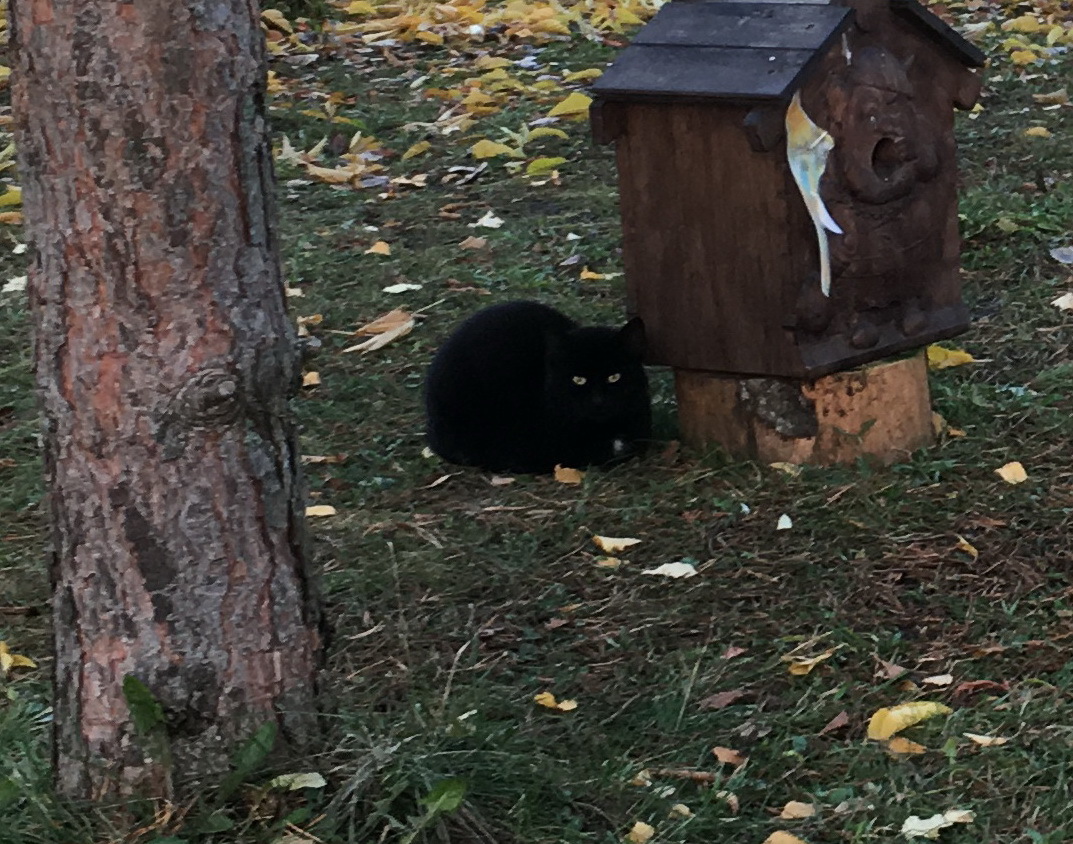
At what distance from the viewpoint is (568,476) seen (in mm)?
4293

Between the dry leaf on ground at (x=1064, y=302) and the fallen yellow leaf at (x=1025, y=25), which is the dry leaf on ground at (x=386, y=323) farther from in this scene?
the fallen yellow leaf at (x=1025, y=25)

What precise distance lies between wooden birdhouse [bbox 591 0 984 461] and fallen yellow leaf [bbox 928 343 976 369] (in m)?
0.57

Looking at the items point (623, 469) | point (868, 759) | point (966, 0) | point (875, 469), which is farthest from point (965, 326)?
point (966, 0)

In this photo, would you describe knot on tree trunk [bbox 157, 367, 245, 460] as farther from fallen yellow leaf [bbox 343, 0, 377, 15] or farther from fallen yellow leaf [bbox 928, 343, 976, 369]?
fallen yellow leaf [bbox 343, 0, 377, 15]

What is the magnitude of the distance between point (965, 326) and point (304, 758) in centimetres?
229

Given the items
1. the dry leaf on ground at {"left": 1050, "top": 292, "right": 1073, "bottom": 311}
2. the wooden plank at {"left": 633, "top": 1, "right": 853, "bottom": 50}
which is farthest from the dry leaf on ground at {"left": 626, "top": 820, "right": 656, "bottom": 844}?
the dry leaf on ground at {"left": 1050, "top": 292, "right": 1073, "bottom": 311}

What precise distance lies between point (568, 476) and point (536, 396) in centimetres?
28

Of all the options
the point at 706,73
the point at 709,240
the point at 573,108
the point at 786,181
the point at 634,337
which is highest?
the point at 706,73

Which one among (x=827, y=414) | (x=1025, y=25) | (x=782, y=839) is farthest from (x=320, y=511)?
(x=1025, y=25)

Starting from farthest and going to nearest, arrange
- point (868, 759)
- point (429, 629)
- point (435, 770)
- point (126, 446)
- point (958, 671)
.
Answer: point (429, 629)
point (958, 671)
point (868, 759)
point (435, 770)
point (126, 446)

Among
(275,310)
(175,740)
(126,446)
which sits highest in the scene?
(275,310)

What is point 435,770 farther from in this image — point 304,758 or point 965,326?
point 965,326

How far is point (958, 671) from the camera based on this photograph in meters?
3.22

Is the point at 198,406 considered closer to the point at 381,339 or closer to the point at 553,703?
the point at 553,703
